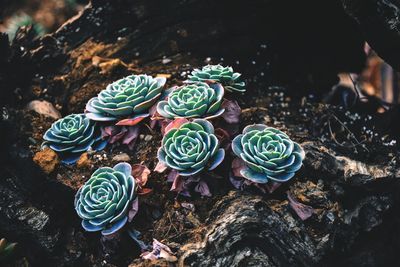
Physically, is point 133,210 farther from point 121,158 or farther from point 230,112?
point 230,112

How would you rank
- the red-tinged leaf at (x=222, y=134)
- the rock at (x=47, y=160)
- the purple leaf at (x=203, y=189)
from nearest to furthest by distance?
the purple leaf at (x=203, y=189)
the red-tinged leaf at (x=222, y=134)
the rock at (x=47, y=160)

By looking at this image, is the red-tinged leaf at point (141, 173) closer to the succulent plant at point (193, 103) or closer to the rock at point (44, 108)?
the succulent plant at point (193, 103)

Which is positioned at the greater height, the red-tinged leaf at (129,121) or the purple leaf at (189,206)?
the red-tinged leaf at (129,121)

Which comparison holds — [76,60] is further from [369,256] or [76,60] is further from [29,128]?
[369,256]

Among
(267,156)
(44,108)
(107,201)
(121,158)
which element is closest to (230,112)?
(267,156)

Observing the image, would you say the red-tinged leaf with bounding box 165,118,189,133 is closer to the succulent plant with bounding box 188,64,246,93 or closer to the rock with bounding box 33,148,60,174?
the succulent plant with bounding box 188,64,246,93

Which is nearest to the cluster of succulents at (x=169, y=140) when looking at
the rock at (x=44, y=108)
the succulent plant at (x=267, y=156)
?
the succulent plant at (x=267, y=156)

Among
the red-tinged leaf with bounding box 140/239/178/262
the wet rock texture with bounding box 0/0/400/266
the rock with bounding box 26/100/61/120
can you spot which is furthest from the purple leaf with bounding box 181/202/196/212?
the rock with bounding box 26/100/61/120
